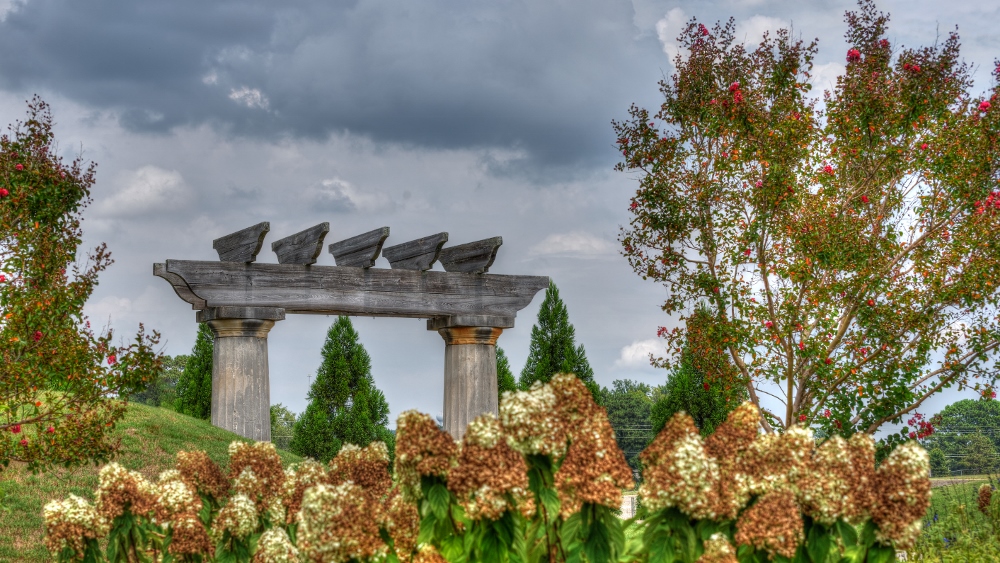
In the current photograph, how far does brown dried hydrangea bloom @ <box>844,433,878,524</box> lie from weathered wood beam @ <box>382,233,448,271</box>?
749 centimetres

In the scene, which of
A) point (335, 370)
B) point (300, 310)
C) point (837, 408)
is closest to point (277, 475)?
point (300, 310)

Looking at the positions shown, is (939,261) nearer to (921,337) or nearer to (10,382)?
(921,337)

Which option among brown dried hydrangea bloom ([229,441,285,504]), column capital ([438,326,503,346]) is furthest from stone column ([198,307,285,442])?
brown dried hydrangea bloom ([229,441,285,504])

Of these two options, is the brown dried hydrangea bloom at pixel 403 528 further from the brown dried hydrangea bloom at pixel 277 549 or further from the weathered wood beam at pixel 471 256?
the weathered wood beam at pixel 471 256

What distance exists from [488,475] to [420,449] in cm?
25

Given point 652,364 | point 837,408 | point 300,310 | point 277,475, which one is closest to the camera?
point 277,475

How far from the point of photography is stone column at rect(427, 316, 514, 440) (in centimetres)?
1082

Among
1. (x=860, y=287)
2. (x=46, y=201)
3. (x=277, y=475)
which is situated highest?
(x=46, y=201)

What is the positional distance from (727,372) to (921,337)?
2.20 meters

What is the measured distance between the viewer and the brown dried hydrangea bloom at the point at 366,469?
10.6 feet

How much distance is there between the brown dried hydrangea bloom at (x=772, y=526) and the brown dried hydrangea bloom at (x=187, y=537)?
2068mm

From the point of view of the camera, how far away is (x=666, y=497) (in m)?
2.62

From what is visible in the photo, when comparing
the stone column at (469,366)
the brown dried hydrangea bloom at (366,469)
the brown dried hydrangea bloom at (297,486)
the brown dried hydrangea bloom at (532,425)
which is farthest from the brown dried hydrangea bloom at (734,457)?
the stone column at (469,366)

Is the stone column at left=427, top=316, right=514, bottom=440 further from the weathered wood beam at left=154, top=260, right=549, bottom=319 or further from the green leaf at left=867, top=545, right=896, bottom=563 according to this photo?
the green leaf at left=867, top=545, right=896, bottom=563
